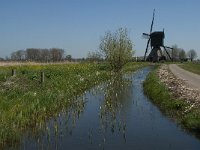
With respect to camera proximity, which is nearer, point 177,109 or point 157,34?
point 177,109

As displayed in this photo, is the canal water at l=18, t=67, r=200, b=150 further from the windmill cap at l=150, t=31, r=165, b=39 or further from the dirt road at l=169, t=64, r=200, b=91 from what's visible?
the windmill cap at l=150, t=31, r=165, b=39

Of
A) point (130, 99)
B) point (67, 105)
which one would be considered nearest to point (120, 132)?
point (67, 105)

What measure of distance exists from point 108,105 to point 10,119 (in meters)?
8.52

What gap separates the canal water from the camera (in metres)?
13.6

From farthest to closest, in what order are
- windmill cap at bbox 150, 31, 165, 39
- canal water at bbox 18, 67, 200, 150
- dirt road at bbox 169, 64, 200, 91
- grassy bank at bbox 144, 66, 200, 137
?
windmill cap at bbox 150, 31, 165, 39 < dirt road at bbox 169, 64, 200, 91 < grassy bank at bbox 144, 66, 200, 137 < canal water at bbox 18, 67, 200, 150

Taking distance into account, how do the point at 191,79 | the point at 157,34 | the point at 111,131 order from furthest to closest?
the point at 157,34 → the point at 191,79 → the point at 111,131

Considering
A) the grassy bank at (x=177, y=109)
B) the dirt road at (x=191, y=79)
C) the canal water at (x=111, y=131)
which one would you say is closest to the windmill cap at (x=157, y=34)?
the dirt road at (x=191, y=79)

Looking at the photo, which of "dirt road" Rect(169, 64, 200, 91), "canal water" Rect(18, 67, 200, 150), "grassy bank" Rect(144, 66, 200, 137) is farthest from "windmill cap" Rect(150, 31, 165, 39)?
"canal water" Rect(18, 67, 200, 150)

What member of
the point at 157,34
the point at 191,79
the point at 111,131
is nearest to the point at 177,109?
the point at 111,131

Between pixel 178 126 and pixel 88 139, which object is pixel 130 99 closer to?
pixel 178 126

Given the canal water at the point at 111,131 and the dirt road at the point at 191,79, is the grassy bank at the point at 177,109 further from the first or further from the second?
the dirt road at the point at 191,79

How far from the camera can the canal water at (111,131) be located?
44.8 ft

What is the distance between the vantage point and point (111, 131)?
15.9 m

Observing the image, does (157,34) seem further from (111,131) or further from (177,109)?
(111,131)
